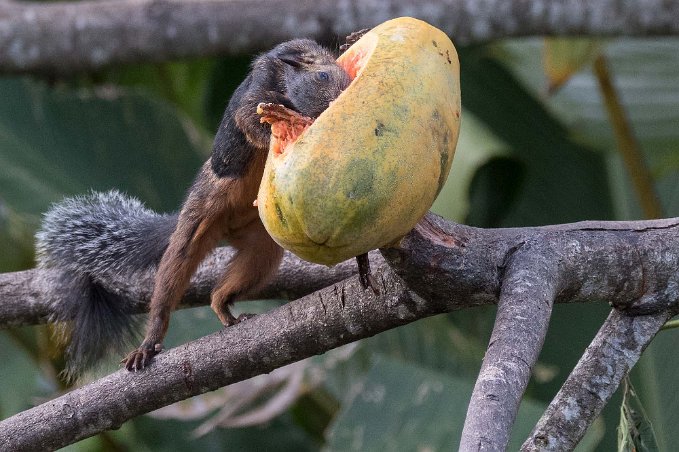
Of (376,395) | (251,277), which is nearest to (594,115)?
(376,395)

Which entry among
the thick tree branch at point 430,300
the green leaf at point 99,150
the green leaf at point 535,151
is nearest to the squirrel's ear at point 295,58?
the thick tree branch at point 430,300

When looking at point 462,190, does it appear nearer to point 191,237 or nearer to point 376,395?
point 376,395

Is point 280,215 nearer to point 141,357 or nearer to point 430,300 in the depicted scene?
point 430,300

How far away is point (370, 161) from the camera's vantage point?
1111 millimetres

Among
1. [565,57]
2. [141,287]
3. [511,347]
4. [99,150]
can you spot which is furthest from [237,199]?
[99,150]

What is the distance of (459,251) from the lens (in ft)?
4.94

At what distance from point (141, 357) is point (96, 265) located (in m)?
0.58

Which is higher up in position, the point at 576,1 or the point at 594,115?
the point at 576,1

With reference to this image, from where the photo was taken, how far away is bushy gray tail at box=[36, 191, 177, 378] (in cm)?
242

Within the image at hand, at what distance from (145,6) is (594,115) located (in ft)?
6.15

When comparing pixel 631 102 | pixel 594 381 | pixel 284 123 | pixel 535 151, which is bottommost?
pixel 535 151

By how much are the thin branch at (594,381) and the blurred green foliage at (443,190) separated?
1.29 meters

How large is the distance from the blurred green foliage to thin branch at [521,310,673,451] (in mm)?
1290

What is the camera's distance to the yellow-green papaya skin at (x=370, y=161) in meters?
1.12
